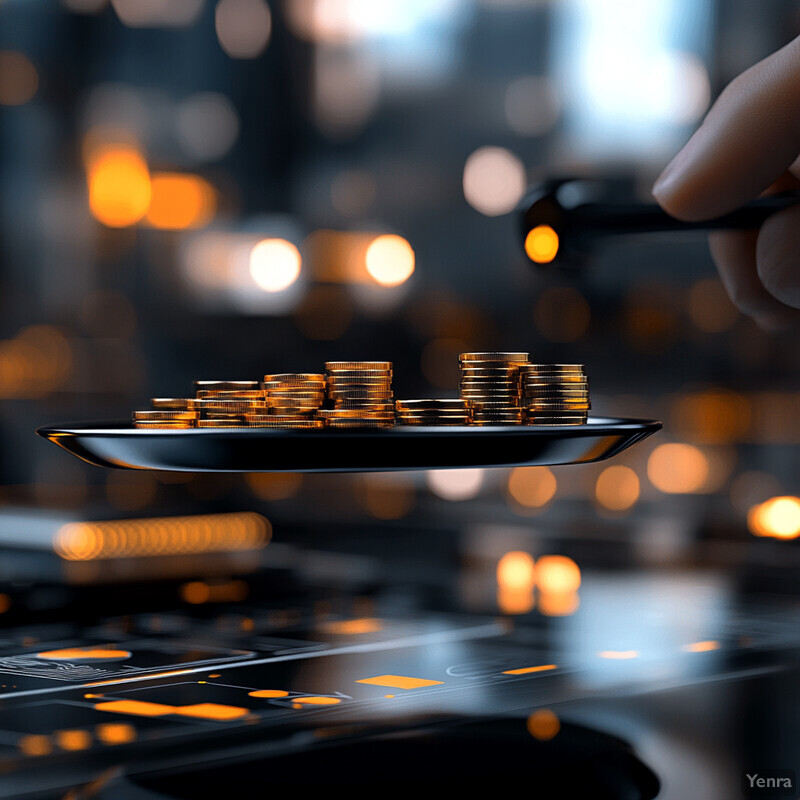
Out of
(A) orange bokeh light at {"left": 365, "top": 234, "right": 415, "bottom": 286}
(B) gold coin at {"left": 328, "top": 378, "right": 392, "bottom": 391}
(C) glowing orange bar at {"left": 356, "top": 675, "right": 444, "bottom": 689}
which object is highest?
(A) orange bokeh light at {"left": 365, "top": 234, "right": 415, "bottom": 286}

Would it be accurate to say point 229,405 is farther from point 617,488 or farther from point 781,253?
point 617,488

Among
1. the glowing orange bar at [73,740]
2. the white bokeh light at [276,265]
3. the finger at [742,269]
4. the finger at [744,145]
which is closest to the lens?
the glowing orange bar at [73,740]

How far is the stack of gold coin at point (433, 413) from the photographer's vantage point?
2.44ft

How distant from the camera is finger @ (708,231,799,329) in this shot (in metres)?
1.09

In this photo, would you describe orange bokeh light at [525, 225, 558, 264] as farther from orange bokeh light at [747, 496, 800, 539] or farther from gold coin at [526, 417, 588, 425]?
orange bokeh light at [747, 496, 800, 539]

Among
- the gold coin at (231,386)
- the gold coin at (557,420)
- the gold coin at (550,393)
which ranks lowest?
the gold coin at (557,420)

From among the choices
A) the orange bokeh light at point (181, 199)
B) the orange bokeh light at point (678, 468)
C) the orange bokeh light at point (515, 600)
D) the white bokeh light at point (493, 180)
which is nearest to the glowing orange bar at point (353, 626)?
the orange bokeh light at point (515, 600)

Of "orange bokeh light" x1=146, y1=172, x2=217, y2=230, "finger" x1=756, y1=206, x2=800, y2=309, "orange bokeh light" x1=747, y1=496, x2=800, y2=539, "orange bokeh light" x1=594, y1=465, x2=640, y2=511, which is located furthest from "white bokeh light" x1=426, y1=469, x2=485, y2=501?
"finger" x1=756, y1=206, x2=800, y2=309

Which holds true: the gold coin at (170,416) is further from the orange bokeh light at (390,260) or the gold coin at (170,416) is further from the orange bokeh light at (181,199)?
the orange bokeh light at (181,199)

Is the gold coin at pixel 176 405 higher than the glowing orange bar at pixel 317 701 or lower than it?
higher

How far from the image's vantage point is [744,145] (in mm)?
834

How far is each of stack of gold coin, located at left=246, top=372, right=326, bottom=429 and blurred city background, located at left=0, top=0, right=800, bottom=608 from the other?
3.55 feet

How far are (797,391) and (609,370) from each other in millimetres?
268

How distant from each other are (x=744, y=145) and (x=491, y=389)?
0.23 meters
